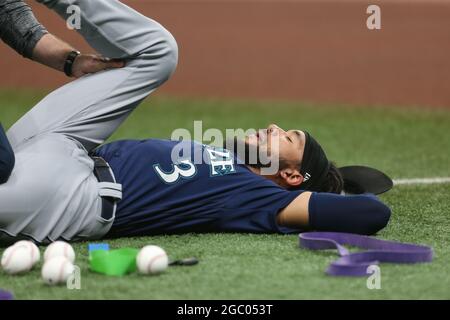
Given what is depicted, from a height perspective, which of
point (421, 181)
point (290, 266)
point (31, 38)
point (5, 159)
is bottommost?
point (421, 181)

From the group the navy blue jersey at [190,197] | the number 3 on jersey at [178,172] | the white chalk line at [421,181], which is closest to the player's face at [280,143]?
the navy blue jersey at [190,197]

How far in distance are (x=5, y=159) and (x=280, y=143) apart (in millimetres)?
1241

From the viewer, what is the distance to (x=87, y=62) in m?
4.25

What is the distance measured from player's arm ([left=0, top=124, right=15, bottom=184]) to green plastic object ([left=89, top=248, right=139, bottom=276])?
55cm

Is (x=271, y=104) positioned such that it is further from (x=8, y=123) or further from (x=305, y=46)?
(x=8, y=123)

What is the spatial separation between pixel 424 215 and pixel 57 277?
2.05m

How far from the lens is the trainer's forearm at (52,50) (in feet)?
14.1

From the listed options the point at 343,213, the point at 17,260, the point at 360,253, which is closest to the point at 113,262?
the point at 17,260

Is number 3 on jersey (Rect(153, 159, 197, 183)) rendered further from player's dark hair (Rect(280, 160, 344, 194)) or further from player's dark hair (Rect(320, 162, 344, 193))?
player's dark hair (Rect(320, 162, 344, 193))

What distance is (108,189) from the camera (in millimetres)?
3949

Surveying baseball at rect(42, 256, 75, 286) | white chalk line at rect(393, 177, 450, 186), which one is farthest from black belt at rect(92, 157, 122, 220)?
white chalk line at rect(393, 177, 450, 186)

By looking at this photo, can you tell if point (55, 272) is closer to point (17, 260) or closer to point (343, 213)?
point (17, 260)

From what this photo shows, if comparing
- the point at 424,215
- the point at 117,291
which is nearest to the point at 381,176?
the point at 424,215

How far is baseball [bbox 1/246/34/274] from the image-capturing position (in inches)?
132
